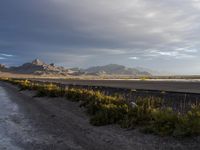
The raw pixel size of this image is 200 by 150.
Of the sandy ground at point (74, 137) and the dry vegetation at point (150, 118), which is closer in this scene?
the sandy ground at point (74, 137)

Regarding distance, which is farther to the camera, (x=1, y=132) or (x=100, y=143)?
(x=1, y=132)

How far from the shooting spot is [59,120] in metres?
16.7

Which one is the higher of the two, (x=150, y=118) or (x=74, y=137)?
(x=150, y=118)

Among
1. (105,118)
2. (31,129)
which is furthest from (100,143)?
(31,129)

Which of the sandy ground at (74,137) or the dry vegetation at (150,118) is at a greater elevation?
the dry vegetation at (150,118)

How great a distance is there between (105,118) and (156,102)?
5.14 metres

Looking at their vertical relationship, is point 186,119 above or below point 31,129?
above

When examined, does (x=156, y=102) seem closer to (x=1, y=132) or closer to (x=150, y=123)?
(x=150, y=123)

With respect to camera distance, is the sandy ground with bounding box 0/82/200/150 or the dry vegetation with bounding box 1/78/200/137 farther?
the dry vegetation with bounding box 1/78/200/137

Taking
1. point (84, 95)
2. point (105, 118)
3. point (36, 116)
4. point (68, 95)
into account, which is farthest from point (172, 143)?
point (68, 95)

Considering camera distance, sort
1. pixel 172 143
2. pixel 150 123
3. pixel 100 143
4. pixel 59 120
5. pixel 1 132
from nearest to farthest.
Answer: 1. pixel 172 143
2. pixel 100 143
3. pixel 150 123
4. pixel 1 132
5. pixel 59 120

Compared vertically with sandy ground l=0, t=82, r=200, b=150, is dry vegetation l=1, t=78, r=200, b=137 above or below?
above

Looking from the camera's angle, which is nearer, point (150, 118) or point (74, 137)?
point (74, 137)

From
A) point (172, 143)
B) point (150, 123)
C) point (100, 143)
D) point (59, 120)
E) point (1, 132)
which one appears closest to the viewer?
point (172, 143)
